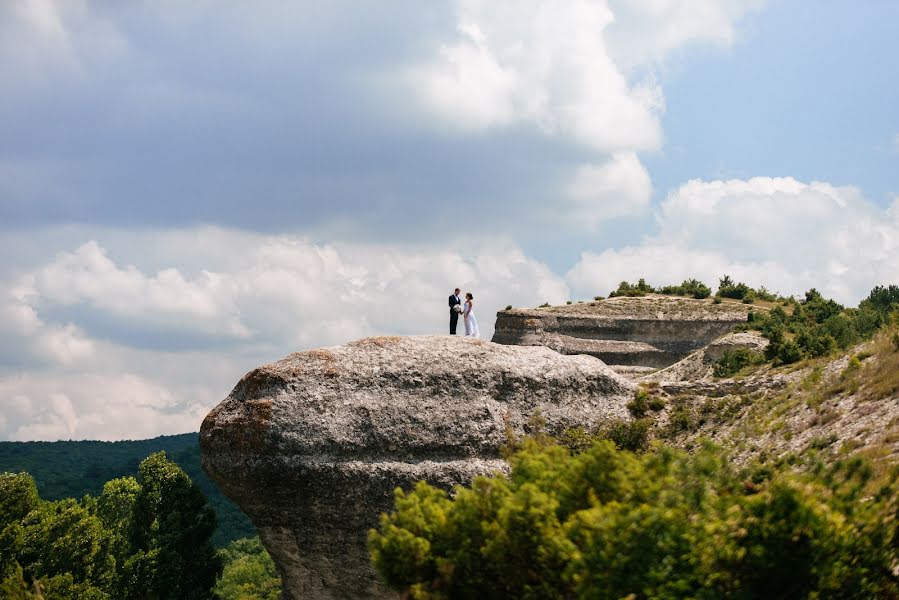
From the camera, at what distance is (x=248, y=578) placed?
83375 millimetres

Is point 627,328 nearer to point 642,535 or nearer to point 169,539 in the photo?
point 169,539

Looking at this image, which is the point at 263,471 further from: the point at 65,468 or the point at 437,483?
the point at 65,468

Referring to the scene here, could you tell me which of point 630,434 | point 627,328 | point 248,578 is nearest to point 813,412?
point 630,434

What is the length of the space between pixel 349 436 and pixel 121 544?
2710 cm

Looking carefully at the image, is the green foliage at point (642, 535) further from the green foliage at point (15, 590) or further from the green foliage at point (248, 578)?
the green foliage at point (248, 578)

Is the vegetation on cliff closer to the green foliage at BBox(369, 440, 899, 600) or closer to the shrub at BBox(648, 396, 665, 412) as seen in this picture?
the shrub at BBox(648, 396, 665, 412)

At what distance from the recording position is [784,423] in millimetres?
22656

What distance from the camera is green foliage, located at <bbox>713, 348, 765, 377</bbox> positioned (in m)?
32.5

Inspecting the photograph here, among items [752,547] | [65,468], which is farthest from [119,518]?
[65,468]

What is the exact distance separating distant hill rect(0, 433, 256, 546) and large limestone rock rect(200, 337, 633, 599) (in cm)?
5643

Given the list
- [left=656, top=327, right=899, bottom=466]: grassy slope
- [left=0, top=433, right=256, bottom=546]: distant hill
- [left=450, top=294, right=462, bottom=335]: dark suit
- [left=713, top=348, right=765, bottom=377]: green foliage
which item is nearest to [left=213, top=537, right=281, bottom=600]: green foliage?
[left=0, top=433, right=256, bottom=546]: distant hill

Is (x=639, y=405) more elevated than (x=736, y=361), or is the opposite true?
(x=736, y=361)

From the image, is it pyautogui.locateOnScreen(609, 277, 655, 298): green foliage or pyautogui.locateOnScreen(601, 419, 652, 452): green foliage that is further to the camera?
pyautogui.locateOnScreen(609, 277, 655, 298): green foliage

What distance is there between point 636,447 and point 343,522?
31.2 feet
